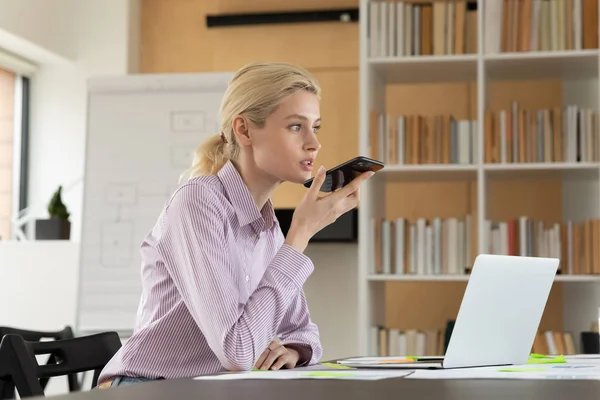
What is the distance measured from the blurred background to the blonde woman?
138 centimetres

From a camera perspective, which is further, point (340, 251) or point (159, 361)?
point (340, 251)

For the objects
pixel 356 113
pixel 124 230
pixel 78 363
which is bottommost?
pixel 78 363

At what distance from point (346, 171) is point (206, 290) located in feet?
1.39

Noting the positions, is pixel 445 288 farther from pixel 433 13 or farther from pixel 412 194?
pixel 433 13

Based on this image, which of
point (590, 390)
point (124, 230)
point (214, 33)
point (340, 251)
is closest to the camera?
point (590, 390)

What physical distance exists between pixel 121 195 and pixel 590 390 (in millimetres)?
3683

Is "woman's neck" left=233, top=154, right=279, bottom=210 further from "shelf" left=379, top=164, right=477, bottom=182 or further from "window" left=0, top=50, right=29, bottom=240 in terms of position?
"window" left=0, top=50, right=29, bottom=240

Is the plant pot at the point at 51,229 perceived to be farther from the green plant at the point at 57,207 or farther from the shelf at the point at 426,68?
the shelf at the point at 426,68

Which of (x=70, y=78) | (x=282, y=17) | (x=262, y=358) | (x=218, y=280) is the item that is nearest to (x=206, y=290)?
(x=218, y=280)

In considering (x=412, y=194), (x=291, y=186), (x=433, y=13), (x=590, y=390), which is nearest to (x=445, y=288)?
(x=412, y=194)

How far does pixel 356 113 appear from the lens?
4938 mm

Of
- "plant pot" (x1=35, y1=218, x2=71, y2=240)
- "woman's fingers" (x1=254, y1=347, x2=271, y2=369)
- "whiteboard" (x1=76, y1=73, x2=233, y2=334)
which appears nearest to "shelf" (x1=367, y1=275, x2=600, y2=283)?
"whiteboard" (x1=76, y1=73, x2=233, y2=334)

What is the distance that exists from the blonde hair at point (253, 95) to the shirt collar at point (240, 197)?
104 mm

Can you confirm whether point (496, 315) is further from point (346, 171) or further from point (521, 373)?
point (346, 171)
